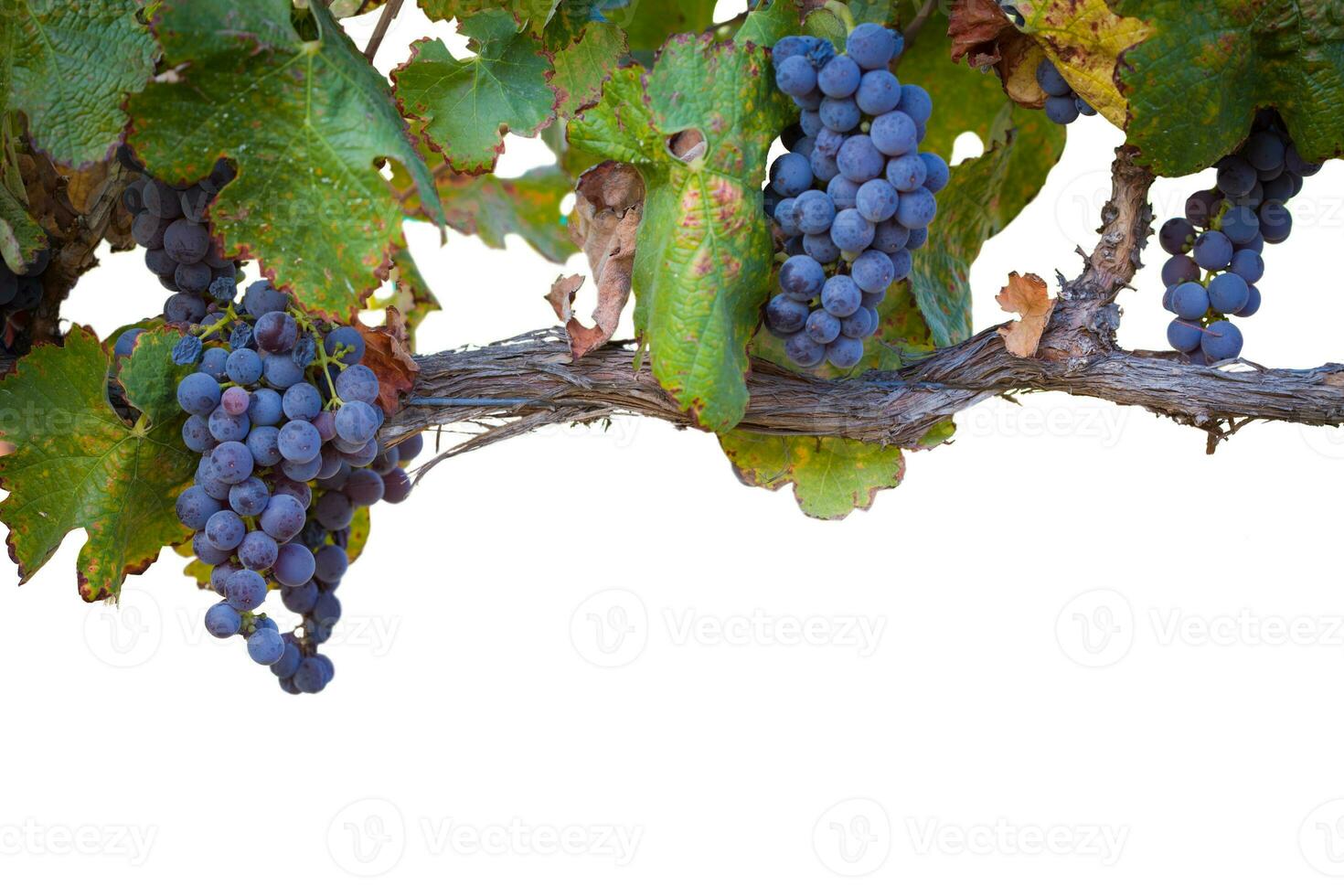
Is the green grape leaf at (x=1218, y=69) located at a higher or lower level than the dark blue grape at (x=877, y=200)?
higher

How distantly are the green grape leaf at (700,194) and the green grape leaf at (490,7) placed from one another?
0.22ft

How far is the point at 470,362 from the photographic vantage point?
916 mm

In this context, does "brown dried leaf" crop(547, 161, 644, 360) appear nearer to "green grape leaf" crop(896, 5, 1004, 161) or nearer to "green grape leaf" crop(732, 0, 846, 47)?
"green grape leaf" crop(732, 0, 846, 47)

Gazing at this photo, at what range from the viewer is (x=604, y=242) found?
873 mm

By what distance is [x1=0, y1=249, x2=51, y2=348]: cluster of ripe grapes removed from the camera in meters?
0.90

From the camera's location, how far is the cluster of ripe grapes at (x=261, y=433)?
0.80 m

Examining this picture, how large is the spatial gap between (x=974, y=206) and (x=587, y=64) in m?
0.31

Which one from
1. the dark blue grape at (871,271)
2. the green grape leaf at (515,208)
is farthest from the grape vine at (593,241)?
the green grape leaf at (515,208)

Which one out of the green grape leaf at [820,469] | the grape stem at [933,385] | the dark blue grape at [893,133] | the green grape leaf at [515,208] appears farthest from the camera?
the green grape leaf at [515,208]

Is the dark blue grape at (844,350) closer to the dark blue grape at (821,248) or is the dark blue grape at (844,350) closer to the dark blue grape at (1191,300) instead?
the dark blue grape at (821,248)

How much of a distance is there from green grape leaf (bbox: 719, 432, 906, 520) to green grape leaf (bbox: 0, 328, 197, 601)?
0.39 m

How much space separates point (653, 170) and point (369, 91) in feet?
0.56

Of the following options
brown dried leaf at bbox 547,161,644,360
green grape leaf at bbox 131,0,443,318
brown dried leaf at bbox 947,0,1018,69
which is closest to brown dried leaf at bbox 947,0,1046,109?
brown dried leaf at bbox 947,0,1018,69

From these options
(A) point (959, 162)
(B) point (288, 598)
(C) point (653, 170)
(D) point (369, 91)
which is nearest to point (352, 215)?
(D) point (369, 91)
